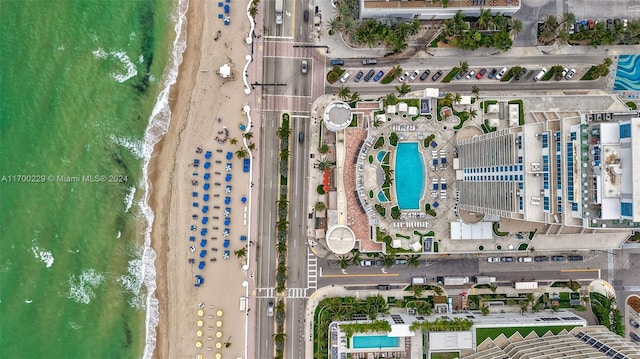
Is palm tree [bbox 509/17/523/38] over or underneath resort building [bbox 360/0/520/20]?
underneath

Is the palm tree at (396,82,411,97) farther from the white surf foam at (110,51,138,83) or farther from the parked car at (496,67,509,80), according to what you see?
the white surf foam at (110,51,138,83)

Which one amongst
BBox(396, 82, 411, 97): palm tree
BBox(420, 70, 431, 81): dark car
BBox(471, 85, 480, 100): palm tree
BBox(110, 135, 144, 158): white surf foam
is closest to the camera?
BBox(396, 82, 411, 97): palm tree

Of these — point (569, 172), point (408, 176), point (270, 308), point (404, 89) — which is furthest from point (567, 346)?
point (404, 89)

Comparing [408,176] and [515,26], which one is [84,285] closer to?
[408,176]

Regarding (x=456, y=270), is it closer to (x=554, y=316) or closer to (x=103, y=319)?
(x=554, y=316)

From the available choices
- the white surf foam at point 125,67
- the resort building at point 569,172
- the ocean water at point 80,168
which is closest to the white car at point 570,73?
the resort building at point 569,172

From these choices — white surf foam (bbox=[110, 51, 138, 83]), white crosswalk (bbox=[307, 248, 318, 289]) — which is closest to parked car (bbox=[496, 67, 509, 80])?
white crosswalk (bbox=[307, 248, 318, 289])
